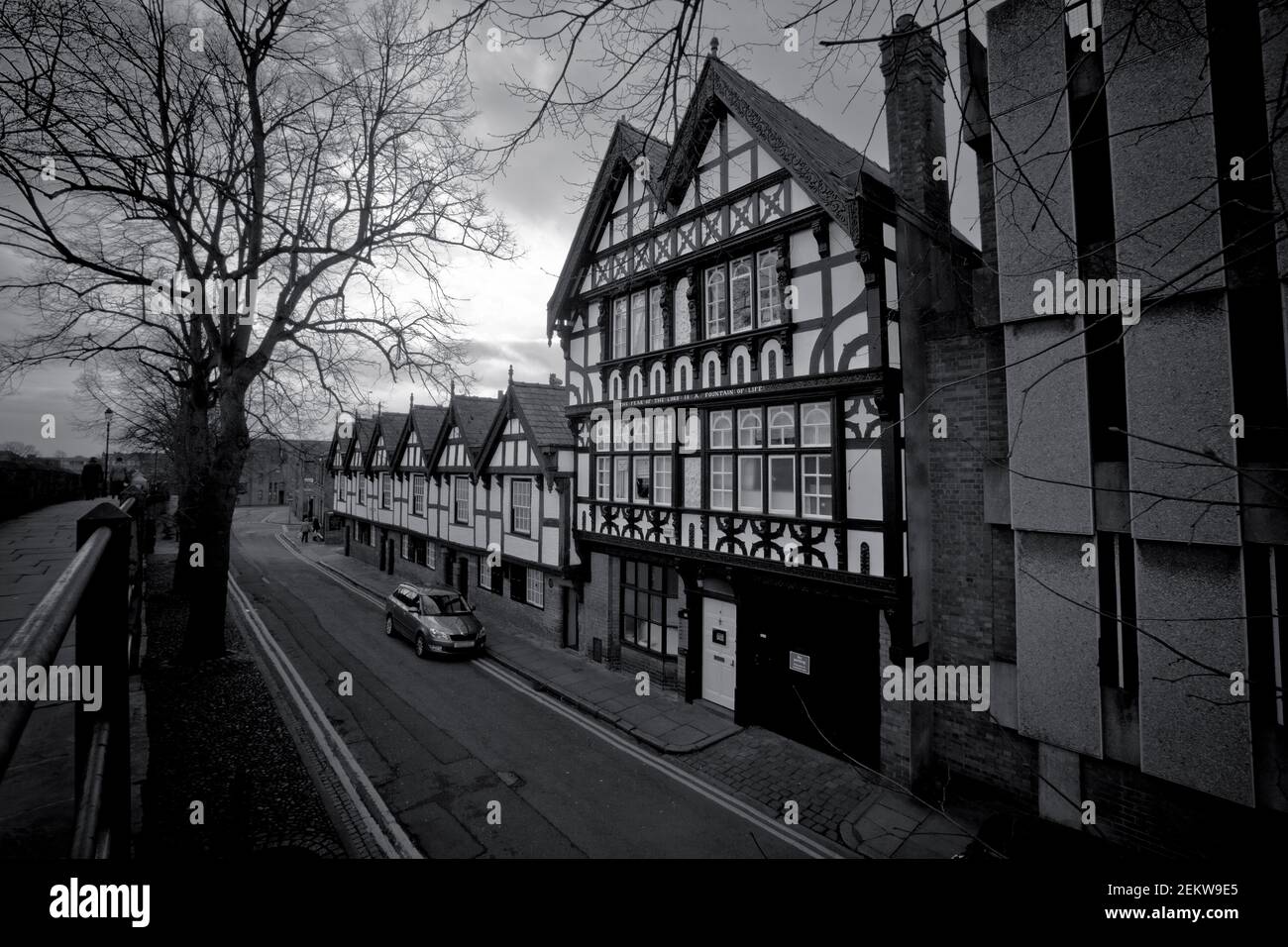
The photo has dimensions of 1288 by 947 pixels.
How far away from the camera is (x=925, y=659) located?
9211mm

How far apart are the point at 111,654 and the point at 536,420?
16360 millimetres

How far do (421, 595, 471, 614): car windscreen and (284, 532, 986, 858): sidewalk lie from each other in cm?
246

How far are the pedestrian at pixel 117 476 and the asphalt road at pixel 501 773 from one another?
8350 mm

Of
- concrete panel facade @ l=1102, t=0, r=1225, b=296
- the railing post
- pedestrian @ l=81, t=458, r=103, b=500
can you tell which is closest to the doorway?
pedestrian @ l=81, t=458, r=103, b=500

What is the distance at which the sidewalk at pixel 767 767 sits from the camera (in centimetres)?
811

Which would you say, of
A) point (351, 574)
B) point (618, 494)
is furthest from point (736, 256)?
point (351, 574)

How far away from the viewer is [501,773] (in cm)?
980

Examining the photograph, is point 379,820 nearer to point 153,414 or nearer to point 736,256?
point 736,256

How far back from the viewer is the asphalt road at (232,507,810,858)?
802 centimetres

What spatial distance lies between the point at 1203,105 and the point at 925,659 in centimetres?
809

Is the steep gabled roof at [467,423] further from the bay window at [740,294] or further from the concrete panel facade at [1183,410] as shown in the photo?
the concrete panel facade at [1183,410]

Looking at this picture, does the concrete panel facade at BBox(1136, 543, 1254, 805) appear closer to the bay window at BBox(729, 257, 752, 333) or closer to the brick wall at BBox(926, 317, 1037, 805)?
the brick wall at BBox(926, 317, 1037, 805)

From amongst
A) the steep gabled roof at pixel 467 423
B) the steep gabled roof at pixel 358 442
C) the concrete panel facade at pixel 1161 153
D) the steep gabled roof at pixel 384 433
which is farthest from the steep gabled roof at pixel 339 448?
the concrete panel facade at pixel 1161 153
